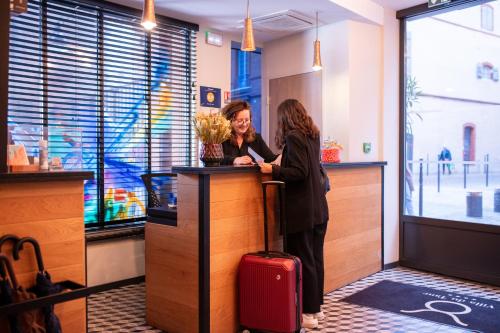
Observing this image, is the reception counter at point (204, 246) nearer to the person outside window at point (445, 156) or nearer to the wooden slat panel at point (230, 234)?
the wooden slat panel at point (230, 234)

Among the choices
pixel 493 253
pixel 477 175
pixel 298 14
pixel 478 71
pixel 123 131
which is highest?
pixel 298 14

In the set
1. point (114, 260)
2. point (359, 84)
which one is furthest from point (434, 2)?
point (114, 260)

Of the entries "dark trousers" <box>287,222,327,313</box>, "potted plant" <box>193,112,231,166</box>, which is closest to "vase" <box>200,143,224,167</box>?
"potted plant" <box>193,112,231,166</box>

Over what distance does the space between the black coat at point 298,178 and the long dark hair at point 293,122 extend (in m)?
0.04

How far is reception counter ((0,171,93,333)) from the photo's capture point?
1.73 metres

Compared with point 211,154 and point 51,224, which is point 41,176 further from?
point 211,154

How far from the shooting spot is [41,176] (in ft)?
5.79

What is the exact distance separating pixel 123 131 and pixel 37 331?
2402 mm

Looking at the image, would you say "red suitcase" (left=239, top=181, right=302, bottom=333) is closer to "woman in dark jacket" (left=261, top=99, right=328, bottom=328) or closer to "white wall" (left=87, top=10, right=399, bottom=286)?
"woman in dark jacket" (left=261, top=99, right=328, bottom=328)

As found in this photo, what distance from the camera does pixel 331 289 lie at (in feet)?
11.7

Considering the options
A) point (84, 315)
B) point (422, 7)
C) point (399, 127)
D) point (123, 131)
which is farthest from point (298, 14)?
point (84, 315)

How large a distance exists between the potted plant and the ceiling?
4.87ft

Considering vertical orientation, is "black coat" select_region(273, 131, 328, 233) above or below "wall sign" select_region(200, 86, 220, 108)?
below

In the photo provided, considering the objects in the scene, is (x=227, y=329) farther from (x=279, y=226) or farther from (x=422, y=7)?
(x=422, y=7)
